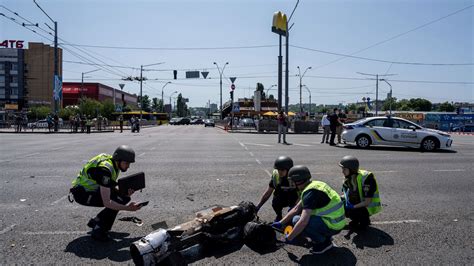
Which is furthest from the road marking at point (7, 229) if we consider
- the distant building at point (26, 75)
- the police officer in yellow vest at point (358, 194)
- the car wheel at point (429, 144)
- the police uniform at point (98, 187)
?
the distant building at point (26, 75)

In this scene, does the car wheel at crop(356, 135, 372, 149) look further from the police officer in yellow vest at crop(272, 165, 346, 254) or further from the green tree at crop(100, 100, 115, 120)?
the green tree at crop(100, 100, 115, 120)

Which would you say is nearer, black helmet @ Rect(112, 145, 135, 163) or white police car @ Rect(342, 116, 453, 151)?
black helmet @ Rect(112, 145, 135, 163)

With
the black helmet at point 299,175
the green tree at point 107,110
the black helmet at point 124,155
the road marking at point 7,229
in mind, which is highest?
the green tree at point 107,110

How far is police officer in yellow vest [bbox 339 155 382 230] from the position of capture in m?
5.26

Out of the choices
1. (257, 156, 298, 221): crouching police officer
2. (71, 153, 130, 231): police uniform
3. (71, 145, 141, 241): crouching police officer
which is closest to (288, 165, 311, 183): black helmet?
(257, 156, 298, 221): crouching police officer

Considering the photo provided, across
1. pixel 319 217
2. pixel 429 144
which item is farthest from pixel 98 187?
pixel 429 144

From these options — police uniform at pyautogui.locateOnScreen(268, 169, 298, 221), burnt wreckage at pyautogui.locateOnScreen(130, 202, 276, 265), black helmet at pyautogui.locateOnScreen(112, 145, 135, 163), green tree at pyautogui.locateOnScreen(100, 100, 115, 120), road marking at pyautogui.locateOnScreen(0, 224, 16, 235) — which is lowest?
road marking at pyautogui.locateOnScreen(0, 224, 16, 235)

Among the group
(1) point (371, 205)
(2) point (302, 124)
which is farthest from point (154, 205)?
(2) point (302, 124)

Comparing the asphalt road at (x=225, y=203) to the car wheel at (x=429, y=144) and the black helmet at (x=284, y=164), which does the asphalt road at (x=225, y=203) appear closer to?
the black helmet at (x=284, y=164)

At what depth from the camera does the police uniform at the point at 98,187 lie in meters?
4.86

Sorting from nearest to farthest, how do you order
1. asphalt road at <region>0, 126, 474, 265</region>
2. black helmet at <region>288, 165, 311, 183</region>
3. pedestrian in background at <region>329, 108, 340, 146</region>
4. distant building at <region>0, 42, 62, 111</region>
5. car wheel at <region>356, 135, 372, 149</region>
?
asphalt road at <region>0, 126, 474, 265</region>
black helmet at <region>288, 165, 311, 183</region>
car wheel at <region>356, 135, 372, 149</region>
pedestrian in background at <region>329, 108, 340, 146</region>
distant building at <region>0, 42, 62, 111</region>

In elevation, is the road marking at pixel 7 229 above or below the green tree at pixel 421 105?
below

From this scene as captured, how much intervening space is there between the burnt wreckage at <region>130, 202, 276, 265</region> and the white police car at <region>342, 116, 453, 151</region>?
546 inches

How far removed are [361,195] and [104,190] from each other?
3328 mm
